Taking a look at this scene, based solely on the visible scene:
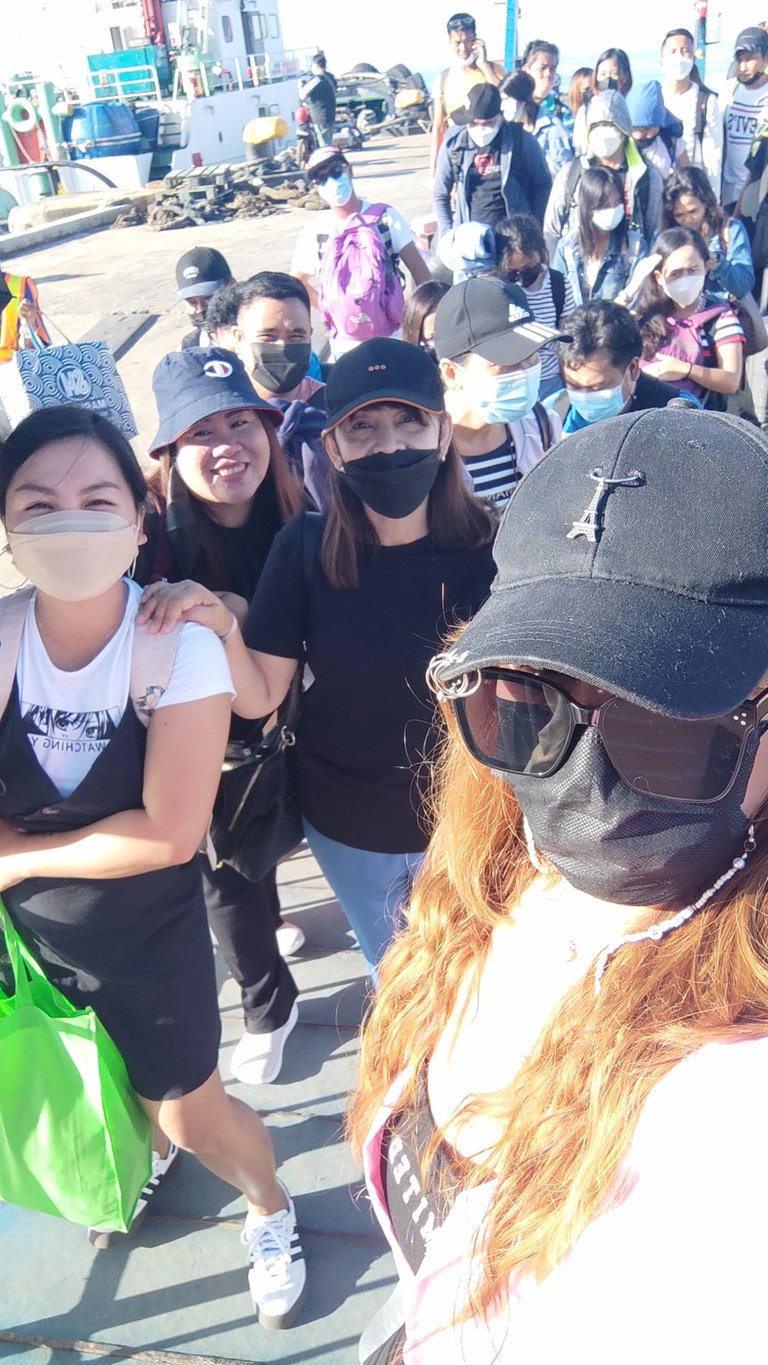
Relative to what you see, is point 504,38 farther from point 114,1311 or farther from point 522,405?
point 114,1311

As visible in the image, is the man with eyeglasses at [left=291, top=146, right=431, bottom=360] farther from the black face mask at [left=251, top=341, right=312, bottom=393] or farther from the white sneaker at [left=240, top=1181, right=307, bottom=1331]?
the white sneaker at [left=240, top=1181, right=307, bottom=1331]

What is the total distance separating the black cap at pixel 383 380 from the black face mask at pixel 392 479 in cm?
12

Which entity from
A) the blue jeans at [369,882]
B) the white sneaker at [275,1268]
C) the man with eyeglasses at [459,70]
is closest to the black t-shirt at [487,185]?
the man with eyeglasses at [459,70]

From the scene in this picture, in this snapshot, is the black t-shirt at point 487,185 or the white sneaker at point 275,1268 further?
the black t-shirt at point 487,185

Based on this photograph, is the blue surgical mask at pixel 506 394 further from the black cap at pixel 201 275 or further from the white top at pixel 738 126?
the white top at pixel 738 126

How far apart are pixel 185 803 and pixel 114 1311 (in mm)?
1317

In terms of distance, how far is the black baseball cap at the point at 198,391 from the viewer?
251 centimetres

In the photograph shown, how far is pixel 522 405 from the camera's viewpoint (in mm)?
3227

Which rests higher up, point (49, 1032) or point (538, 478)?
point (538, 478)

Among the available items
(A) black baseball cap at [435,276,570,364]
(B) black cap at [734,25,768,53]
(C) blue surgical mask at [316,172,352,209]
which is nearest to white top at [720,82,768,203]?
(B) black cap at [734,25,768,53]

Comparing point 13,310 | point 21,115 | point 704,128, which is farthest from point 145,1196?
point 21,115

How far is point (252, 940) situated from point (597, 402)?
2.29 m

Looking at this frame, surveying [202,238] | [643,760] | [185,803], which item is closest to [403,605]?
[185,803]

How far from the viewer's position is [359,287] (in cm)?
493
